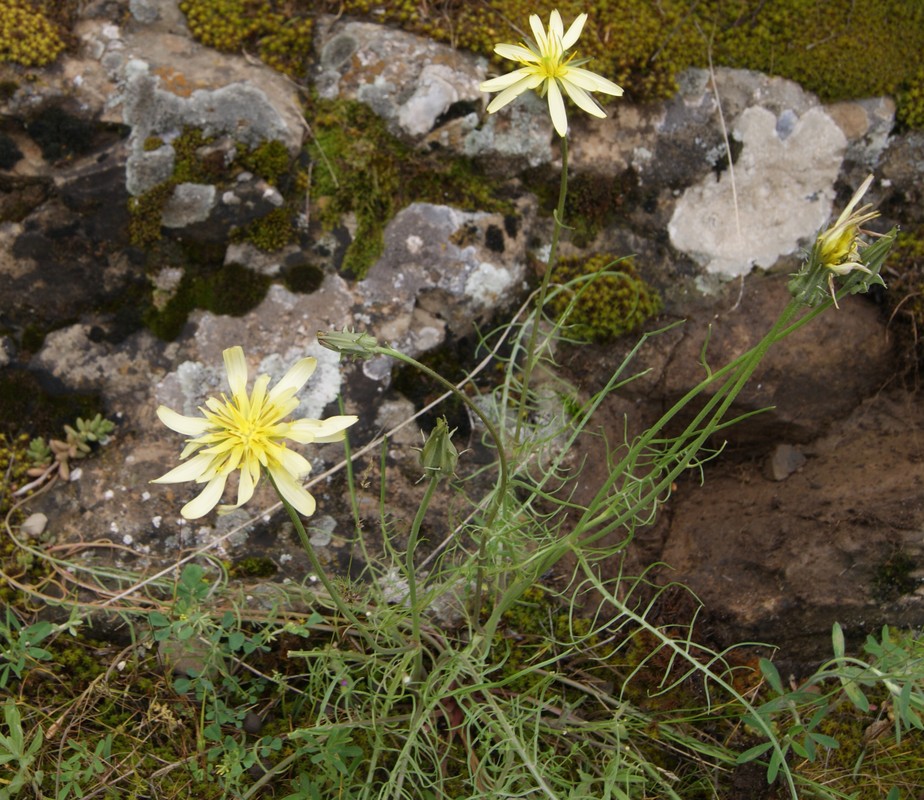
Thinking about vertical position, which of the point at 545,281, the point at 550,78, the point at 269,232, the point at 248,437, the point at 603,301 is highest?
the point at 550,78

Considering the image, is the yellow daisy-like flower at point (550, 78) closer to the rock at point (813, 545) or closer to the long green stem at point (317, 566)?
the long green stem at point (317, 566)

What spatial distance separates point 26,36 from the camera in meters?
2.08

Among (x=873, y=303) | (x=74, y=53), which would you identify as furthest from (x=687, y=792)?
(x=74, y=53)

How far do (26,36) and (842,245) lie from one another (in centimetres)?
208

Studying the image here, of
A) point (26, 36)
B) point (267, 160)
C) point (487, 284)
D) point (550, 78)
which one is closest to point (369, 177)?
point (267, 160)

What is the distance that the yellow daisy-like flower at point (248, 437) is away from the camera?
1265mm

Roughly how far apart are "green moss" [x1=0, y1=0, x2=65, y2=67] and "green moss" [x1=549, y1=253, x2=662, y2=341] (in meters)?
1.48

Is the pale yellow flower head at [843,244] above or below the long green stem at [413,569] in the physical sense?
above

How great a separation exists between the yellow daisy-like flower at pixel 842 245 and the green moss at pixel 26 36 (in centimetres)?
198

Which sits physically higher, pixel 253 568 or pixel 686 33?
pixel 686 33

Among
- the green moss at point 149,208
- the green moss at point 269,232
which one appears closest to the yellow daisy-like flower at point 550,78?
the green moss at point 269,232

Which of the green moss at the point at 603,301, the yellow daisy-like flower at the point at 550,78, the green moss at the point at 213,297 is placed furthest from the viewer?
the green moss at the point at 603,301

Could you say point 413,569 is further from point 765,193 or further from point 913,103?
point 913,103

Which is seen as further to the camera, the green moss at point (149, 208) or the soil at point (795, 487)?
the green moss at point (149, 208)
